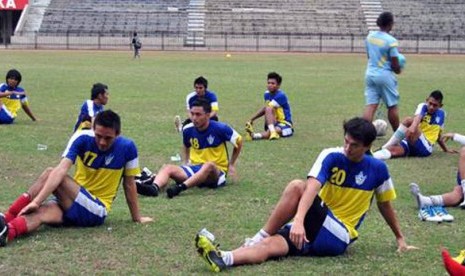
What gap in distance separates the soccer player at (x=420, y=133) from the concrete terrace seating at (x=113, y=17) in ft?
169

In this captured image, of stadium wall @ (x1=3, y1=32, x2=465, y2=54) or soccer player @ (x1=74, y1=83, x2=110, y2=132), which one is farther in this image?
stadium wall @ (x1=3, y1=32, x2=465, y2=54)

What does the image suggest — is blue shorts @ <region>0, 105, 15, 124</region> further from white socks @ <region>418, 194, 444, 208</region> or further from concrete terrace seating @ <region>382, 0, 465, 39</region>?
concrete terrace seating @ <region>382, 0, 465, 39</region>

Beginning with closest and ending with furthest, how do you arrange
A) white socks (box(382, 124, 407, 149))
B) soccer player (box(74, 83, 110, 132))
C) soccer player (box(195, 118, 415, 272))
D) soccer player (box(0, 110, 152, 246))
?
soccer player (box(195, 118, 415, 272)) < soccer player (box(0, 110, 152, 246)) < soccer player (box(74, 83, 110, 132)) < white socks (box(382, 124, 407, 149))

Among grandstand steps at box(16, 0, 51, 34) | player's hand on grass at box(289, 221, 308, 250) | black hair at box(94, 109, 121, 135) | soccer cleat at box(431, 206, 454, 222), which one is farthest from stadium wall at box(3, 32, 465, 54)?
player's hand on grass at box(289, 221, 308, 250)

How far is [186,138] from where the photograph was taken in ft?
33.7

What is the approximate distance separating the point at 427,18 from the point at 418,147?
5535 centimetres

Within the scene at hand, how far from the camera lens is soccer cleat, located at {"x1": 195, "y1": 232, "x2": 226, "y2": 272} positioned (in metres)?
6.03

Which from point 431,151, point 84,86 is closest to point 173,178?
point 431,151

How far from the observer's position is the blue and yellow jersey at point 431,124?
12914 mm

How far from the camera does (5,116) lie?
16.6m

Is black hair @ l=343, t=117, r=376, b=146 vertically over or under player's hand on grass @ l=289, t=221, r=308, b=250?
over

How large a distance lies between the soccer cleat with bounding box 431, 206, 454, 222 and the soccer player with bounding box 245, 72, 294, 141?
6.84 metres

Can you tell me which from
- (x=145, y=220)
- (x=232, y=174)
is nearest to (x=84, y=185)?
(x=145, y=220)

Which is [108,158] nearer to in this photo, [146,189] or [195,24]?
[146,189]
